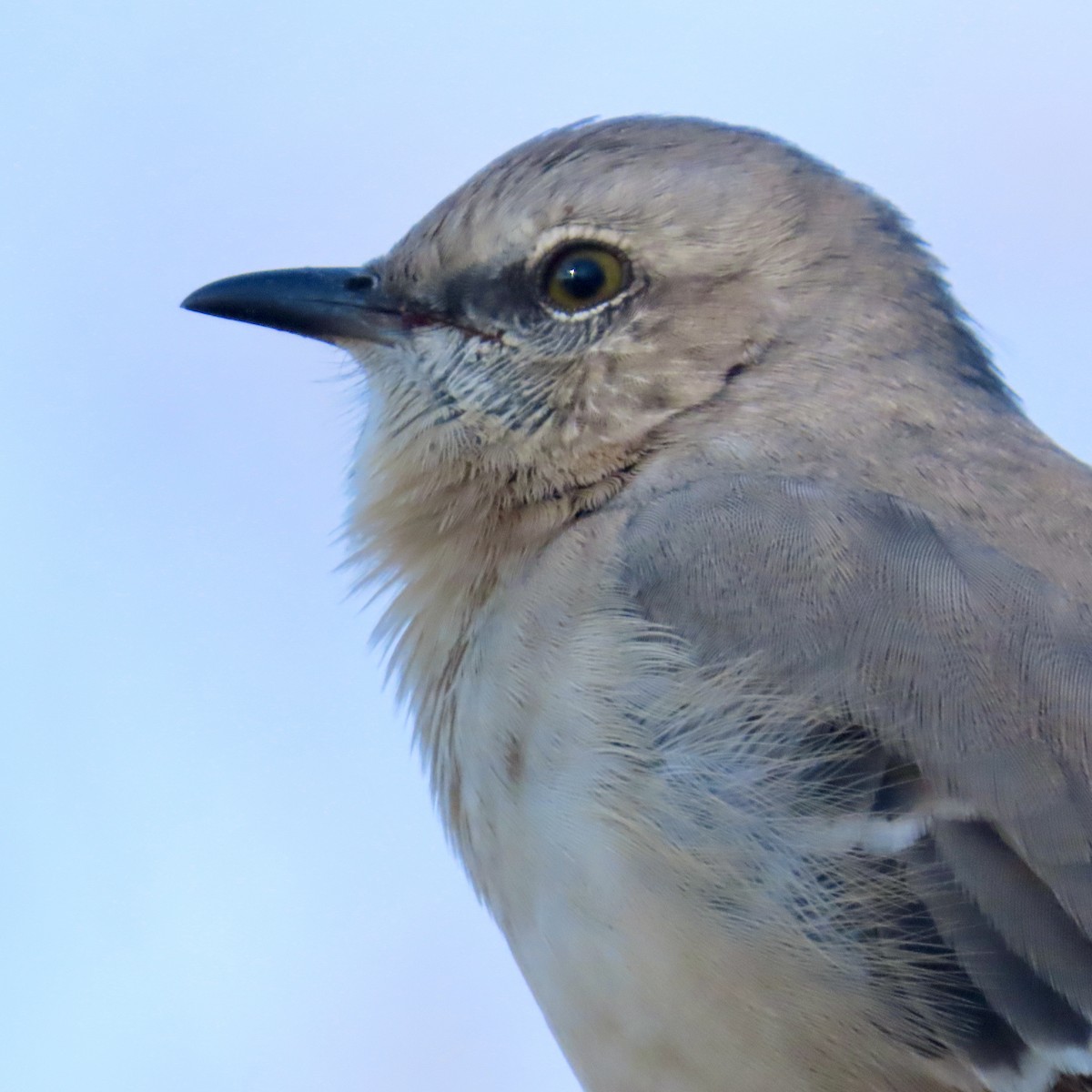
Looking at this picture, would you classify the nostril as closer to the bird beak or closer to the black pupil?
the bird beak

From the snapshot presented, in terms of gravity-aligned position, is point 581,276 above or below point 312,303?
below

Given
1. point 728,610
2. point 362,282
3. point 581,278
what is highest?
point 362,282

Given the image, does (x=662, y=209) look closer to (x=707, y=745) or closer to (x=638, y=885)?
(x=707, y=745)

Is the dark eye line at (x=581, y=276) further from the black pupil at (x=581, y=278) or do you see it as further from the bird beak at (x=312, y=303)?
the bird beak at (x=312, y=303)

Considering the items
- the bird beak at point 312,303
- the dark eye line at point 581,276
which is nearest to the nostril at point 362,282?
the bird beak at point 312,303

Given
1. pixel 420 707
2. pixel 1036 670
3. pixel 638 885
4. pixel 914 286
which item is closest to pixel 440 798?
pixel 420 707

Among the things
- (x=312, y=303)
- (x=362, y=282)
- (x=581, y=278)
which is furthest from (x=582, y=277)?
(x=312, y=303)

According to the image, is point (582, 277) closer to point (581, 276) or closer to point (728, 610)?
point (581, 276)
